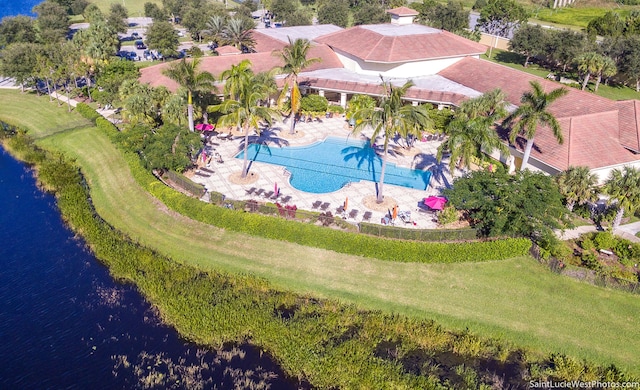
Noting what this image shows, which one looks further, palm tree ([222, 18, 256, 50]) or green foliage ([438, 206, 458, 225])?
palm tree ([222, 18, 256, 50])

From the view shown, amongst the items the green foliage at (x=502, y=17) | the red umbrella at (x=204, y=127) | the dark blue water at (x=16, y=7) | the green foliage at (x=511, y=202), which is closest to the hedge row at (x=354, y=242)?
the green foliage at (x=511, y=202)

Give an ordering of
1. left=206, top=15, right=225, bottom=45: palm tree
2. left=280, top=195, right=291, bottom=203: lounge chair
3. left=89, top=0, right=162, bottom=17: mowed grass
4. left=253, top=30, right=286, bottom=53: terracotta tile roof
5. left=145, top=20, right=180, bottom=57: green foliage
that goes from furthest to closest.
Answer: left=89, top=0, right=162, bottom=17: mowed grass, left=145, top=20, right=180, bottom=57: green foliage, left=206, top=15, right=225, bottom=45: palm tree, left=253, top=30, right=286, bottom=53: terracotta tile roof, left=280, top=195, right=291, bottom=203: lounge chair

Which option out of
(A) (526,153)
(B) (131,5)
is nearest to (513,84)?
(A) (526,153)

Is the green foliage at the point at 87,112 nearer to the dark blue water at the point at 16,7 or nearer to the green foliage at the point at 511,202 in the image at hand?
the green foliage at the point at 511,202

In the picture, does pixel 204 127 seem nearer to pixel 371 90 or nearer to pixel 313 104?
pixel 313 104

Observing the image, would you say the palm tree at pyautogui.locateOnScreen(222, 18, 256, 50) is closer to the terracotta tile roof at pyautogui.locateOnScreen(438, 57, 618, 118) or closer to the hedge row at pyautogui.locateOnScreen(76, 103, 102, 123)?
the hedge row at pyautogui.locateOnScreen(76, 103, 102, 123)

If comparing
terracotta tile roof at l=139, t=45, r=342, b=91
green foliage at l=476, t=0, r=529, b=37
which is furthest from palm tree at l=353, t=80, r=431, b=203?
green foliage at l=476, t=0, r=529, b=37
